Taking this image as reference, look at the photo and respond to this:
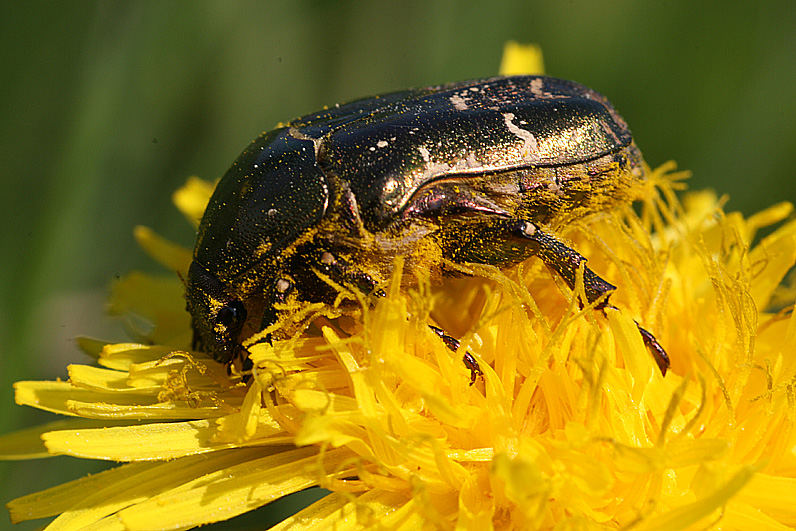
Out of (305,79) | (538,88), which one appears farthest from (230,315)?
(305,79)

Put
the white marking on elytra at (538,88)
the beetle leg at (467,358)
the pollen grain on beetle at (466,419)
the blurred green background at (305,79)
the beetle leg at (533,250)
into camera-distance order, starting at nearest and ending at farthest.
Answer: the pollen grain on beetle at (466,419) → the beetle leg at (467,358) → the beetle leg at (533,250) → the white marking on elytra at (538,88) → the blurred green background at (305,79)

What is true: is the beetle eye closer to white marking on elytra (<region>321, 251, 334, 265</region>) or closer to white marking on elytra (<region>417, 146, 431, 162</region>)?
white marking on elytra (<region>321, 251, 334, 265</region>)

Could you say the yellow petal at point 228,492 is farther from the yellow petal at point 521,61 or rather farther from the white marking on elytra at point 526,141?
the yellow petal at point 521,61

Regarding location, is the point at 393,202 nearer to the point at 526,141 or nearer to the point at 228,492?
the point at 526,141

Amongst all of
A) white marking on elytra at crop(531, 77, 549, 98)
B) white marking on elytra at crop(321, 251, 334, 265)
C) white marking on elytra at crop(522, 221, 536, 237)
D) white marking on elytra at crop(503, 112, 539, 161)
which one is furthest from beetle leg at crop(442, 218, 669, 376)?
white marking on elytra at crop(531, 77, 549, 98)

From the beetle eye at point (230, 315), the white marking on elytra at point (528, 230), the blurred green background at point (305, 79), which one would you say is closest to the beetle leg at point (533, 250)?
the white marking on elytra at point (528, 230)

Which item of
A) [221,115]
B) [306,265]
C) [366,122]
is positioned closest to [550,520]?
[306,265]
